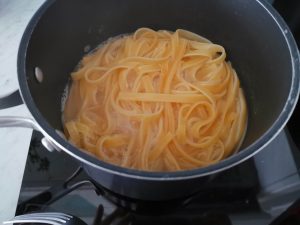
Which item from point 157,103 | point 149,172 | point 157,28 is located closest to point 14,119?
point 149,172

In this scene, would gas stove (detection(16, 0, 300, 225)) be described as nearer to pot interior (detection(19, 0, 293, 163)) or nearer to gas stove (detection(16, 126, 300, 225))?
gas stove (detection(16, 126, 300, 225))

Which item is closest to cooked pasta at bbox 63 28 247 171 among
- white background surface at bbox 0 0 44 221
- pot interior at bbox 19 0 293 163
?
pot interior at bbox 19 0 293 163

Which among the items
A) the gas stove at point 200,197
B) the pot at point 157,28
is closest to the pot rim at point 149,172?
the pot at point 157,28

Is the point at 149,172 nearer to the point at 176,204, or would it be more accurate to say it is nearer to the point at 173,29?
the point at 176,204

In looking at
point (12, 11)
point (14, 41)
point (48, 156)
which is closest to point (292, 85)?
point (48, 156)

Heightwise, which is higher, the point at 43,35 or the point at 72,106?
the point at 43,35

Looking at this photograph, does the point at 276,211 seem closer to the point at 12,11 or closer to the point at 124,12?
the point at 124,12

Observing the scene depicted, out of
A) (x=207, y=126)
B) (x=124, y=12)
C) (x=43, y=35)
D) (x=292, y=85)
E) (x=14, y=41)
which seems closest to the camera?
(x=292, y=85)

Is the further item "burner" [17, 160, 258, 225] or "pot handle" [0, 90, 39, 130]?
"burner" [17, 160, 258, 225]
